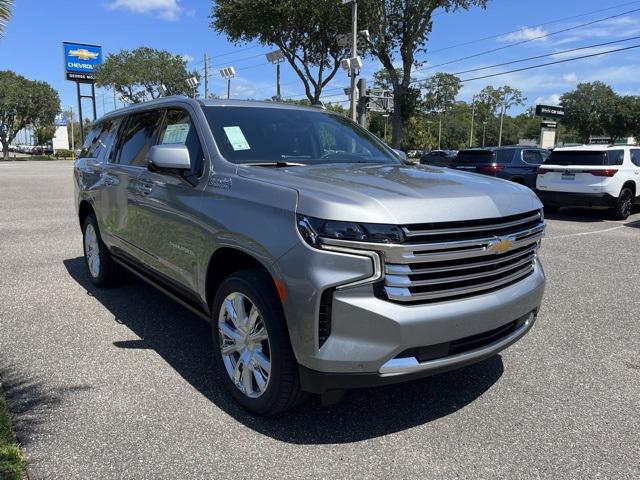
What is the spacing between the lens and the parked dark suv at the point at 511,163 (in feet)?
48.1

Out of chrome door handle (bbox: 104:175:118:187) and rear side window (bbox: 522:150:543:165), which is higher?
rear side window (bbox: 522:150:543:165)

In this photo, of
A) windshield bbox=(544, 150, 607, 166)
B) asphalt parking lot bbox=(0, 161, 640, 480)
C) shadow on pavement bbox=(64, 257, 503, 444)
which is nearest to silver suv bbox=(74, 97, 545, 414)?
shadow on pavement bbox=(64, 257, 503, 444)

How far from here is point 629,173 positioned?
12148 mm

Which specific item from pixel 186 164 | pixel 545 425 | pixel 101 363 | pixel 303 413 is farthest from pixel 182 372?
pixel 545 425

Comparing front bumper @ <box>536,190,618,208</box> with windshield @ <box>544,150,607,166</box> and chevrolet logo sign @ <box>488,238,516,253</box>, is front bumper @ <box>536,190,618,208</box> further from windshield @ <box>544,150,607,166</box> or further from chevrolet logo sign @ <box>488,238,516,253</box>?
chevrolet logo sign @ <box>488,238,516,253</box>

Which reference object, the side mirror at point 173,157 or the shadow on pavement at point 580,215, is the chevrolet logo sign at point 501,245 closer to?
the side mirror at point 173,157

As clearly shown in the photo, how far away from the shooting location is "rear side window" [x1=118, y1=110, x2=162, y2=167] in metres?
4.57

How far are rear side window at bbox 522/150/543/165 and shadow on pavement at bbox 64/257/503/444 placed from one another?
12.3m

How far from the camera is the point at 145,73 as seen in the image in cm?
5481

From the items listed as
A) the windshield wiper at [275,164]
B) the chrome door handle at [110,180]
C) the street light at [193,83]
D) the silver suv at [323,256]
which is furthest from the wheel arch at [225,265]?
the street light at [193,83]

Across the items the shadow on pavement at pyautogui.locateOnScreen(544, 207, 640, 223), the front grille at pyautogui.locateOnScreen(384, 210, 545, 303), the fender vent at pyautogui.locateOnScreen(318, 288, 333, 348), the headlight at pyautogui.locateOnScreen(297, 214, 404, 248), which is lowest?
the shadow on pavement at pyautogui.locateOnScreen(544, 207, 640, 223)

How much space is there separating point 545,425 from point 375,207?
1.69 metres

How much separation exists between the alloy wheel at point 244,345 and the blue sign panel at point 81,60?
7012 cm

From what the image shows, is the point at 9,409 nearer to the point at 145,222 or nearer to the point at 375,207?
the point at 145,222
